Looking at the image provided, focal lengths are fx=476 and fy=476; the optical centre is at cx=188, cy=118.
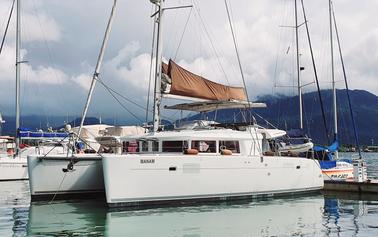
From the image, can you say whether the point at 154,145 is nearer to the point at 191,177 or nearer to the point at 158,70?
the point at 191,177

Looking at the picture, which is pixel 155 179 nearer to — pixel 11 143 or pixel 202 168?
pixel 202 168

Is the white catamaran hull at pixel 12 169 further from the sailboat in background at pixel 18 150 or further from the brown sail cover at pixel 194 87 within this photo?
the brown sail cover at pixel 194 87

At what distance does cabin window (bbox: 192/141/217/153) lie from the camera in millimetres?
18109

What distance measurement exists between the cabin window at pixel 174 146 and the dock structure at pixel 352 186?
9.19 meters

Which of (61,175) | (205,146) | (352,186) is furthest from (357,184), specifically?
(61,175)

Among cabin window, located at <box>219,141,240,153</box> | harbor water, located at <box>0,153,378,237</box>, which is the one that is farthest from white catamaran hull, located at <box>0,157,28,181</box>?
cabin window, located at <box>219,141,240,153</box>

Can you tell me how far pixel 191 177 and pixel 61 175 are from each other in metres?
4.99

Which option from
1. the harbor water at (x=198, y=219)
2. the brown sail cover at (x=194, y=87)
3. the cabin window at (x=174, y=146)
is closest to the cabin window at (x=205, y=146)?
the cabin window at (x=174, y=146)

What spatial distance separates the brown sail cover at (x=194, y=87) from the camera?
64.6 ft

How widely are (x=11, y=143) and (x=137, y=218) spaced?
2826 centimetres

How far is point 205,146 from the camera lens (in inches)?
716

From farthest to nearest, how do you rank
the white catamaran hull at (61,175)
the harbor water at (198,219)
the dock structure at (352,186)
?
the dock structure at (352,186), the white catamaran hull at (61,175), the harbor water at (198,219)

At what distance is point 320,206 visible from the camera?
61.0ft

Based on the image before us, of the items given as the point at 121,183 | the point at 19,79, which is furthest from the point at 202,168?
the point at 19,79
